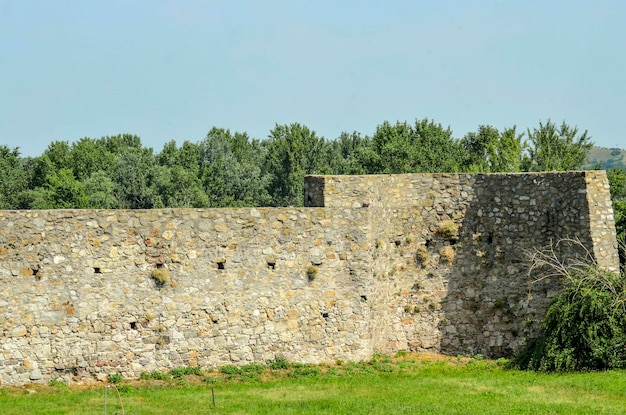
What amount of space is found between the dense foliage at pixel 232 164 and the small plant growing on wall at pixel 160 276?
3163 cm

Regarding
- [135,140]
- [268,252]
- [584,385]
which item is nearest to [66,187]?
[135,140]

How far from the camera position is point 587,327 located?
19531 mm

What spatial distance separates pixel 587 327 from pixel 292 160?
60418mm

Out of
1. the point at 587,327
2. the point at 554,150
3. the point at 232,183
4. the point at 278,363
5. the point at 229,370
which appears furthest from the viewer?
the point at 232,183

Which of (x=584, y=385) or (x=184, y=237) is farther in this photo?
(x=184, y=237)

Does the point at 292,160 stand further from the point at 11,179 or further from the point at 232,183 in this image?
the point at 11,179

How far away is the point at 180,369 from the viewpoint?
19750mm

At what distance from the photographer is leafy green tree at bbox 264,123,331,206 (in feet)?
252

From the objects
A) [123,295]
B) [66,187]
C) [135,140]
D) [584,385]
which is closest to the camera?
[584,385]

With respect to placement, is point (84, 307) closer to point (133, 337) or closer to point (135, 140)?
point (133, 337)

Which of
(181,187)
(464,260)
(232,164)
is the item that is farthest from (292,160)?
(464,260)

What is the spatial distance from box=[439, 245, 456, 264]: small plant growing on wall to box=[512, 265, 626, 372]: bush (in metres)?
2.92

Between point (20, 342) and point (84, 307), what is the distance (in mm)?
1318

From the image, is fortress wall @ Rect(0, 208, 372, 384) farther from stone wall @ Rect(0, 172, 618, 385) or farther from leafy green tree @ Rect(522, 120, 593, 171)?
leafy green tree @ Rect(522, 120, 593, 171)
